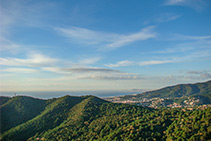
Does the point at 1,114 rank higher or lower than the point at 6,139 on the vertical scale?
higher

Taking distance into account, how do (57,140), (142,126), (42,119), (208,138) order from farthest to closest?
(42,119), (57,140), (142,126), (208,138)

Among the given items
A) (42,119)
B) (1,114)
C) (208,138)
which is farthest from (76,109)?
(208,138)

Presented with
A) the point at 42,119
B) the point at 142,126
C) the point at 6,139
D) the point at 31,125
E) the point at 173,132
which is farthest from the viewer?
the point at 42,119

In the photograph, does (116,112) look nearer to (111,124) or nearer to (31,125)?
(111,124)

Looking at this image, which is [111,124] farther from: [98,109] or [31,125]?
[31,125]

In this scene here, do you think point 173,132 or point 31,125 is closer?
point 173,132

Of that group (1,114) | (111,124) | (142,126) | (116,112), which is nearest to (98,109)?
(116,112)
